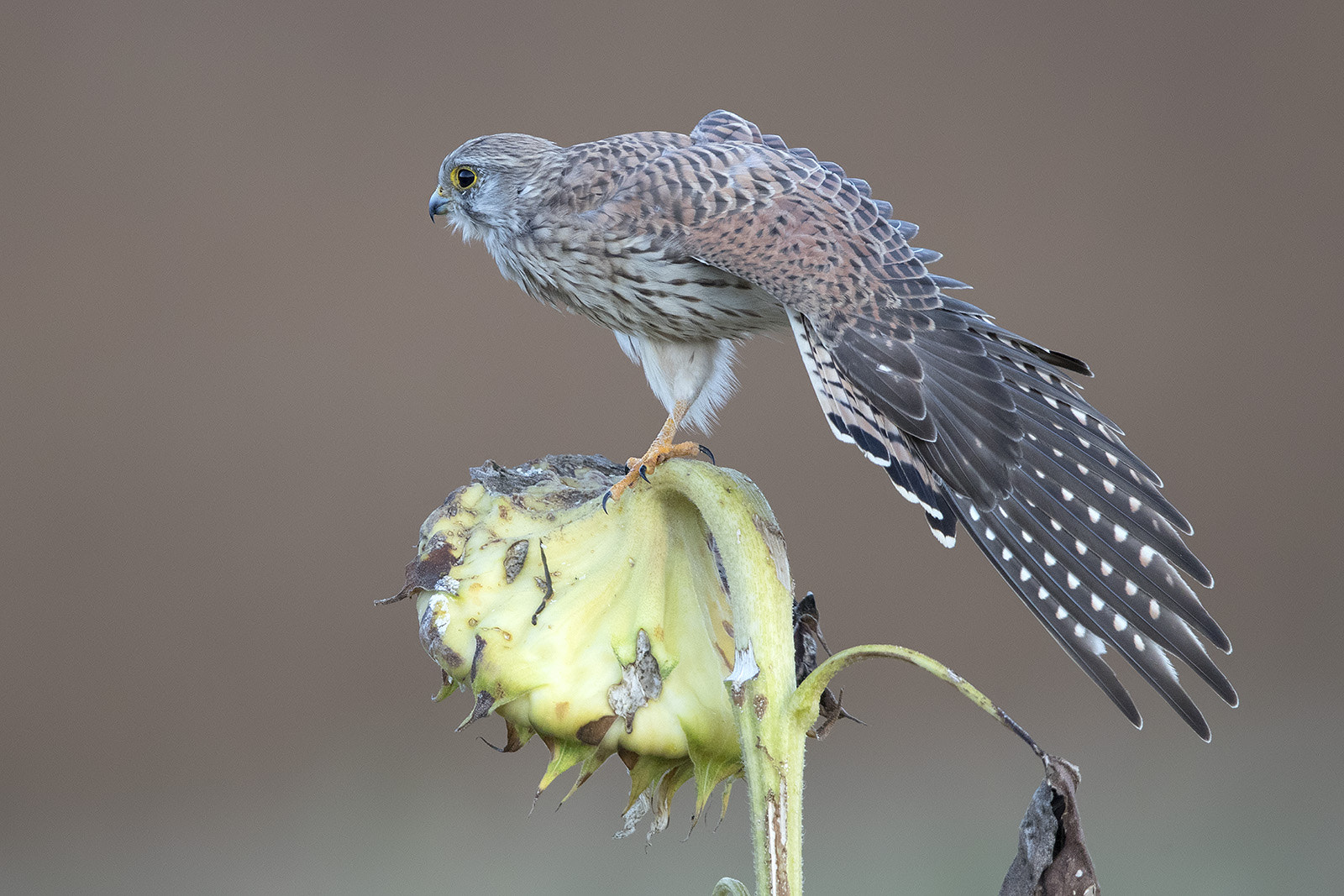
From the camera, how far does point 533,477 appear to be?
922 mm

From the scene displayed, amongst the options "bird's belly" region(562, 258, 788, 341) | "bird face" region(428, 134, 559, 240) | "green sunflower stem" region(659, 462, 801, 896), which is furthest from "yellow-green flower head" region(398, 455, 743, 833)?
"bird face" region(428, 134, 559, 240)

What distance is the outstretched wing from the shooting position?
0.80 metres

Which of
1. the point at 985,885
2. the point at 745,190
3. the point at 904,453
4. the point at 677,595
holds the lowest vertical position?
the point at 985,885

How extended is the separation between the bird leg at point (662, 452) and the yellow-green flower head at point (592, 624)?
0.11 ft

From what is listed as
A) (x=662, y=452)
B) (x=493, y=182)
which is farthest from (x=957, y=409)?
(x=493, y=182)

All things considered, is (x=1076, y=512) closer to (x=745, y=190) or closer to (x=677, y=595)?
(x=677, y=595)

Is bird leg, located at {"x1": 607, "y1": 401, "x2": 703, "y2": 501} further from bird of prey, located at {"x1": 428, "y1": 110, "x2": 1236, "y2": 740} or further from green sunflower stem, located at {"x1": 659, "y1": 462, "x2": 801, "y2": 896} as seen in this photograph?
green sunflower stem, located at {"x1": 659, "y1": 462, "x2": 801, "y2": 896}

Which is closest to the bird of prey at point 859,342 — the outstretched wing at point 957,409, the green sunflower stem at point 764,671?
the outstretched wing at point 957,409

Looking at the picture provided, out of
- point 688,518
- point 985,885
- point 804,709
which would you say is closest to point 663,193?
point 688,518

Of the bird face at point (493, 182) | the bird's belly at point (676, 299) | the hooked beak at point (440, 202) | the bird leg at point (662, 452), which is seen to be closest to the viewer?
the bird leg at point (662, 452)

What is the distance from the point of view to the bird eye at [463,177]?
1.41m

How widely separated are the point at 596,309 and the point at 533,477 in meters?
0.40

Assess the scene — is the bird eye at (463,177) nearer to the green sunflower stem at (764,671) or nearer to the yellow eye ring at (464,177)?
the yellow eye ring at (464,177)

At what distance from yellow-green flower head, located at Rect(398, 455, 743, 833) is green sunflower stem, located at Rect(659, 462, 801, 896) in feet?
0.08
